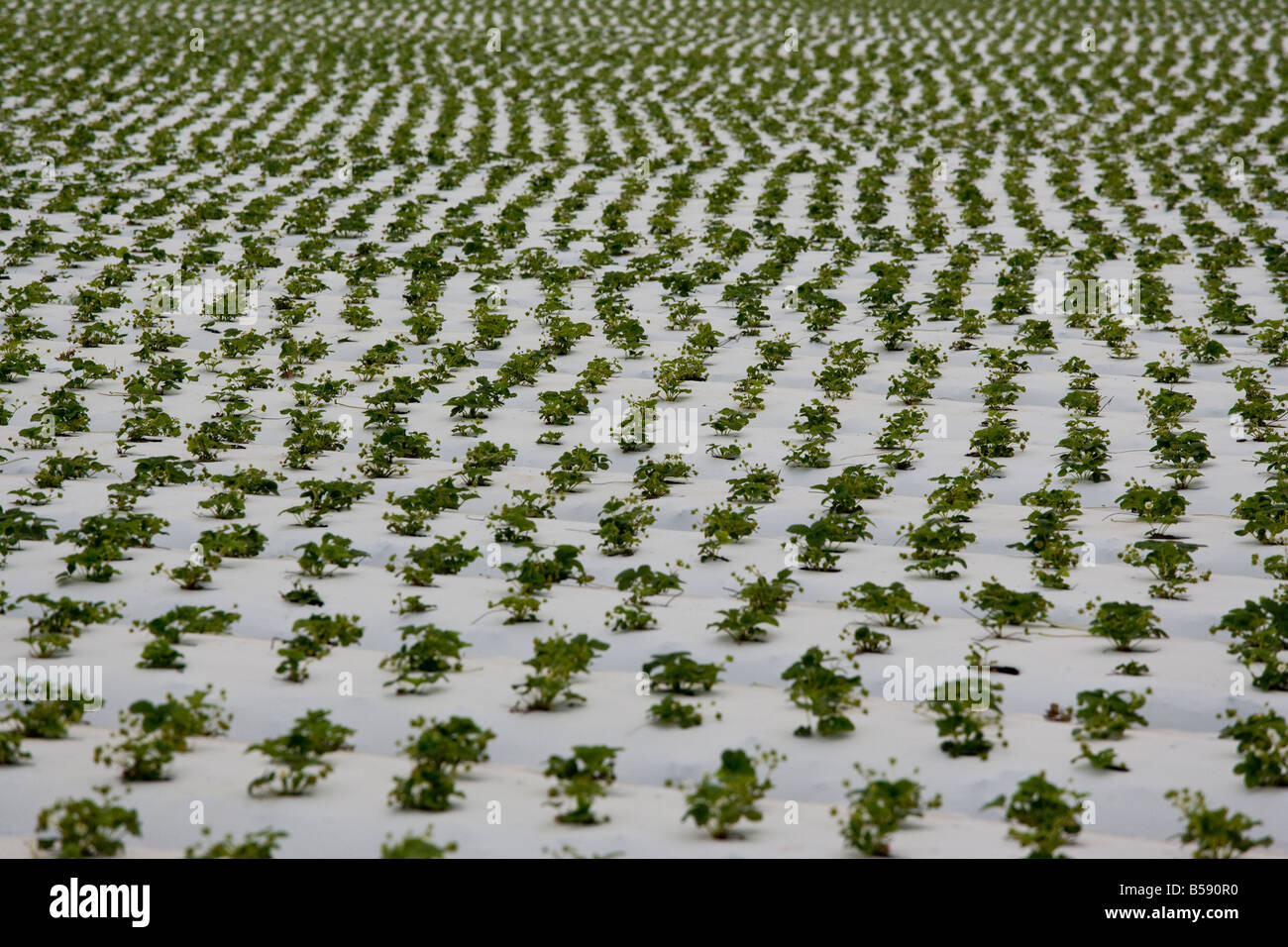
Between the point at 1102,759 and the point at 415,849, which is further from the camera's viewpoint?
the point at 1102,759

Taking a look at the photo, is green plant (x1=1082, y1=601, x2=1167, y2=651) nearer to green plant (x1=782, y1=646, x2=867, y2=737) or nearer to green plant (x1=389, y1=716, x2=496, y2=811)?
green plant (x1=782, y1=646, x2=867, y2=737)

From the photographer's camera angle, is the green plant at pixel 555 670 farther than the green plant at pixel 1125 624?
No

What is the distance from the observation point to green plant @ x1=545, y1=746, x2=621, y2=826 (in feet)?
19.2

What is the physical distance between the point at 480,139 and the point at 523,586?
54.3 ft

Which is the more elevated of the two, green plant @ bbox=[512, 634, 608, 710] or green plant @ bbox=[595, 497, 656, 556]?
green plant @ bbox=[595, 497, 656, 556]

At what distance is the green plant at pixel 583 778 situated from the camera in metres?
5.84

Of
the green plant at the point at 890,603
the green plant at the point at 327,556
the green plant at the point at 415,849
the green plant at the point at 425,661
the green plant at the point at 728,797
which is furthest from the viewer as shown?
the green plant at the point at 327,556

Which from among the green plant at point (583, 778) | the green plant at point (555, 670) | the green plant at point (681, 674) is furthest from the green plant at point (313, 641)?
the green plant at point (681, 674)

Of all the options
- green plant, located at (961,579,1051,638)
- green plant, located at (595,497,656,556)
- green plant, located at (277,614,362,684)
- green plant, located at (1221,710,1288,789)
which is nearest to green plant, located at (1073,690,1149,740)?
green plant, located at (1221,710,1288,789)

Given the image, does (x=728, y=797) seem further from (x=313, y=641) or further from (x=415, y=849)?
(x=313, y=641)

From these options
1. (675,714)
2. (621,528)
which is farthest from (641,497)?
(675,714)

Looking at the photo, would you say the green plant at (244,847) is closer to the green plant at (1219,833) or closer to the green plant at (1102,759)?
the green plant at (1102,759)

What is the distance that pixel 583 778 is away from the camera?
239 inches

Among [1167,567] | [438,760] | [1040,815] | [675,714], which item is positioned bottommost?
[1040,815]
